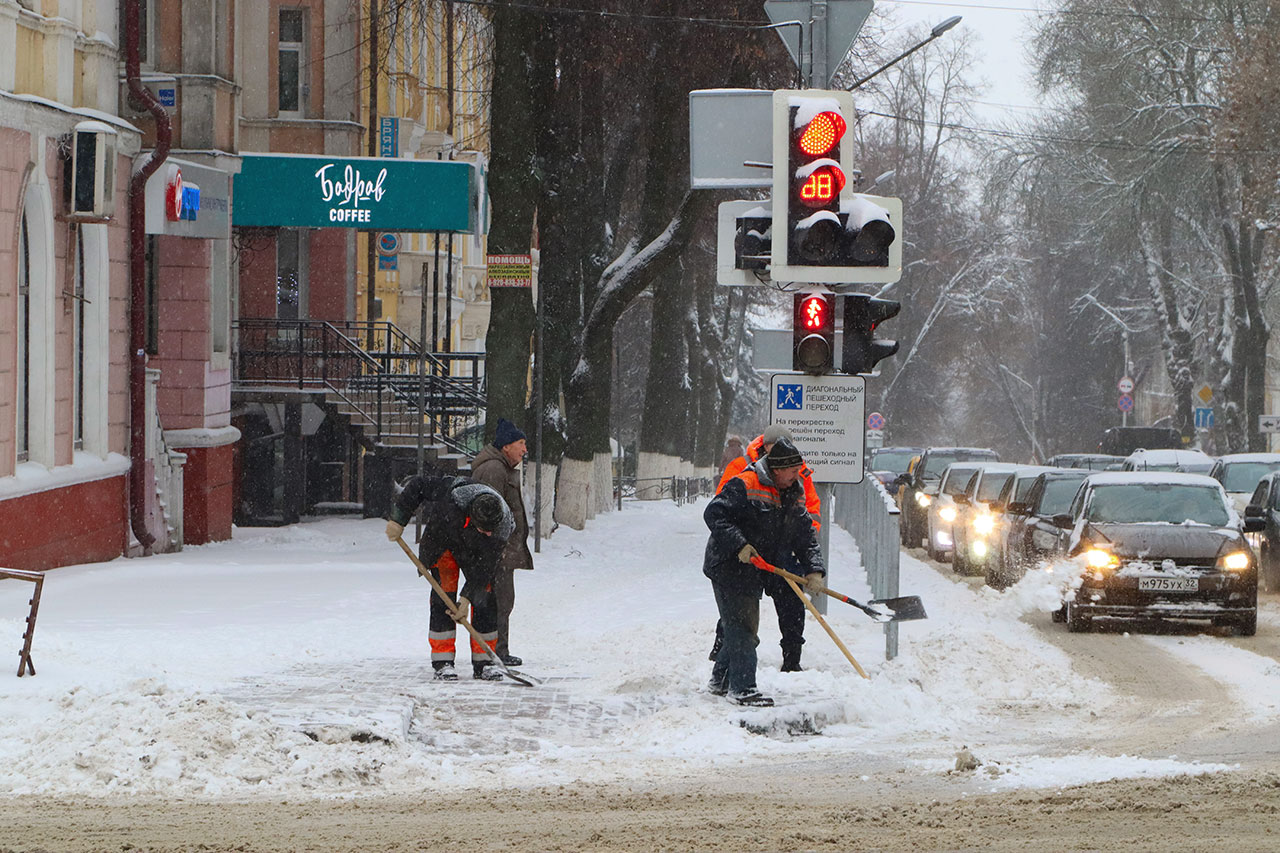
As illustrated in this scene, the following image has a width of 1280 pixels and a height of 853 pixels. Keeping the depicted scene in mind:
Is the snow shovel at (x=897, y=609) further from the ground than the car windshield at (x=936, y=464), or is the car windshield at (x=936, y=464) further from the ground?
the snow shovel at (x=897, y=609)

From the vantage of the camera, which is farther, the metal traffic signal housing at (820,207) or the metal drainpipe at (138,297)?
the metal drainpipe at (138,297)

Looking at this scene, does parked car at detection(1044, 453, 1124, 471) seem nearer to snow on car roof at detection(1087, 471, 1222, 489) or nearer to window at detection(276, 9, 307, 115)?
snow on car roof at detection(1087, 471, 1222, 489)

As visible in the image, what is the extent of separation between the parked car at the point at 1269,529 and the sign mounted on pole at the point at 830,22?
10.3 m

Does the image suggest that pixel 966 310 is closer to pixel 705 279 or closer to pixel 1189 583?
pixel 705 279

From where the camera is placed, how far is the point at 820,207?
424 inches

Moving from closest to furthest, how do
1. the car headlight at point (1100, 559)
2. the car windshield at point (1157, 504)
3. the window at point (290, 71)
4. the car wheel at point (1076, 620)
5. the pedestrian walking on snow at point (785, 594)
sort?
the pedestrian walking on snow at point (785, 594) → the car headlight at point (1100, 559) → the car wheel at point (1076, 620) → the car windshield at point (1157, 504) → the window at point (290, 71)

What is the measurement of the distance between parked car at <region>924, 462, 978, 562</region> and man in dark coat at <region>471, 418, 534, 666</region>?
14301mm

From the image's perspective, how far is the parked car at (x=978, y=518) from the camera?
23344mm

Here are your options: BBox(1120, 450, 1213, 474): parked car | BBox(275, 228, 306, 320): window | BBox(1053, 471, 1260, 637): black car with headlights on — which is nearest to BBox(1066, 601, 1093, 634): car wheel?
BBox(1053, 471, 1260, 637): black car with headlights on

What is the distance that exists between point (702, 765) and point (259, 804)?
7.27ft

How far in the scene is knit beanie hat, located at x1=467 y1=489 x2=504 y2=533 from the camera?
36.7 feet

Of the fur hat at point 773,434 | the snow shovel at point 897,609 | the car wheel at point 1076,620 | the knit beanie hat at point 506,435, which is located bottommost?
the car wheel at point 1076,620

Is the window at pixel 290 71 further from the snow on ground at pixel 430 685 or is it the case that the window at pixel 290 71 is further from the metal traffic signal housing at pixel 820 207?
the metal traffic signal housing at pixel 820 207

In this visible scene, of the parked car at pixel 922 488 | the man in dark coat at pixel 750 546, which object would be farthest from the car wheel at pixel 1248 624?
the parked car at pixel 922 488
